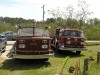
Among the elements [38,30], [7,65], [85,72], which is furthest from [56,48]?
[85,72]

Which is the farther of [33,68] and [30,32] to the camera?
[30,32]

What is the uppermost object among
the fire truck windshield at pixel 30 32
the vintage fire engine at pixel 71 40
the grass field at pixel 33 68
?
the fire truck windshield at pixel 30 32

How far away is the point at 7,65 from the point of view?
15.9 metres

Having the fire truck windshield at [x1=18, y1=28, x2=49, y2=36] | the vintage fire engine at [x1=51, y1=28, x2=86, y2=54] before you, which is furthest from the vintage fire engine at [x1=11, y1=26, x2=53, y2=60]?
the vintage fire engine at [x1=51, y1=28, x2=86, y2=54]

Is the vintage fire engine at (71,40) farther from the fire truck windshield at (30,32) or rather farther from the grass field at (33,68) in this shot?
the fire truck windshield at (30,32)

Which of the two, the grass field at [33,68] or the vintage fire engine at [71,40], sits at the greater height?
the vintage fire engine at [71,40]

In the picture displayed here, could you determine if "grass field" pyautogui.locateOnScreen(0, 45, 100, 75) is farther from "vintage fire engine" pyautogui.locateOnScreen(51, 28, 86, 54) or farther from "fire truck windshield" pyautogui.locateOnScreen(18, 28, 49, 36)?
"vintage fire engine" pyautogui.locateOnScreen(51, 28, 86, 54)

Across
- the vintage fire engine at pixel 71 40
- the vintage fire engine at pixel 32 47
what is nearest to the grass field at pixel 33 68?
the vintage fire engine at pixel 32 47

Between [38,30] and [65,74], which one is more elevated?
[38,30]

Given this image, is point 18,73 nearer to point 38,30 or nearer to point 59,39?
point 38,30

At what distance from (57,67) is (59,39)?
6.12m

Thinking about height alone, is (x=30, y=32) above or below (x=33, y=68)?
above

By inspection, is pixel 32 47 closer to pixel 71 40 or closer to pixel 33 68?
pixel 33 68

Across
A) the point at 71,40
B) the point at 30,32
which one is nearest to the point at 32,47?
the point at 30,32
